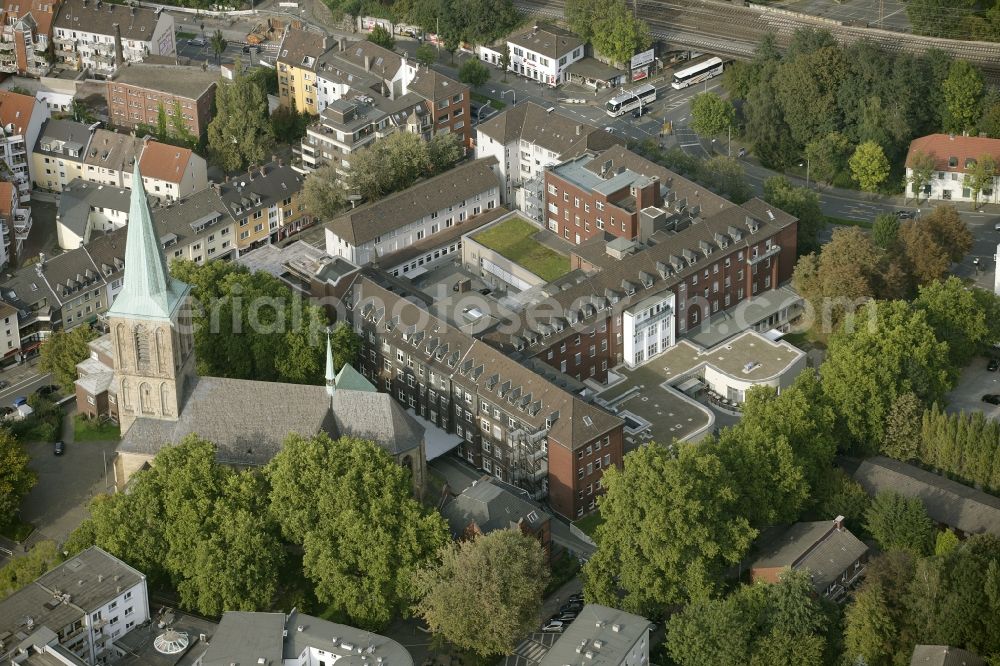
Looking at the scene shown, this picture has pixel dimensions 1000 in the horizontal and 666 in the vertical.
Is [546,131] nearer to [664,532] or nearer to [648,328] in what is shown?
[648,328]

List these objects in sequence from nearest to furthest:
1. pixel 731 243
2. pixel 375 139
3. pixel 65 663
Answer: pixel 65 663, pixel 731 243, pixel 375 139

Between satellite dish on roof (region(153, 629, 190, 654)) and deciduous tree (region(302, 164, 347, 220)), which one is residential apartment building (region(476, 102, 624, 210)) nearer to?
deciduous tree (region(302, 164, 347, 220))

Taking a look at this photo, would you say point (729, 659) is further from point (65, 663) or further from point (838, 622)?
point (65, 663)

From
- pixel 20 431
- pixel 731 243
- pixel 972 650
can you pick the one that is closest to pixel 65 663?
pixel 20 431

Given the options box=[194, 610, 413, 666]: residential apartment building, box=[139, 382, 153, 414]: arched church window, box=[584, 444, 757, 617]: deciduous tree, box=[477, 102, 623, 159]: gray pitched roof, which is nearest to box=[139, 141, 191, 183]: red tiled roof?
box=[477, 102, 623, 159]: gray pitched roof

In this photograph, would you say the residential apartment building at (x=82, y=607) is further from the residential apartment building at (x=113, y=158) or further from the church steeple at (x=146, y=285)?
the residential apartment building at (x=113, y=158)

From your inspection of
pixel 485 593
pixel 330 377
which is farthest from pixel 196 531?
pixel 485 593

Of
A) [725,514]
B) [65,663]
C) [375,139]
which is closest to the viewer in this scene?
[65,663]

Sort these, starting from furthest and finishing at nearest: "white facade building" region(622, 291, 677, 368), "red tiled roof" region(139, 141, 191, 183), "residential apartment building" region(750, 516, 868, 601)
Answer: "red tiled roof" region(139, 141, 191, 183)
"white facade building" region(622, 291, 677, 368)
"residential apartment building" region(750, 516, 868, 601)
